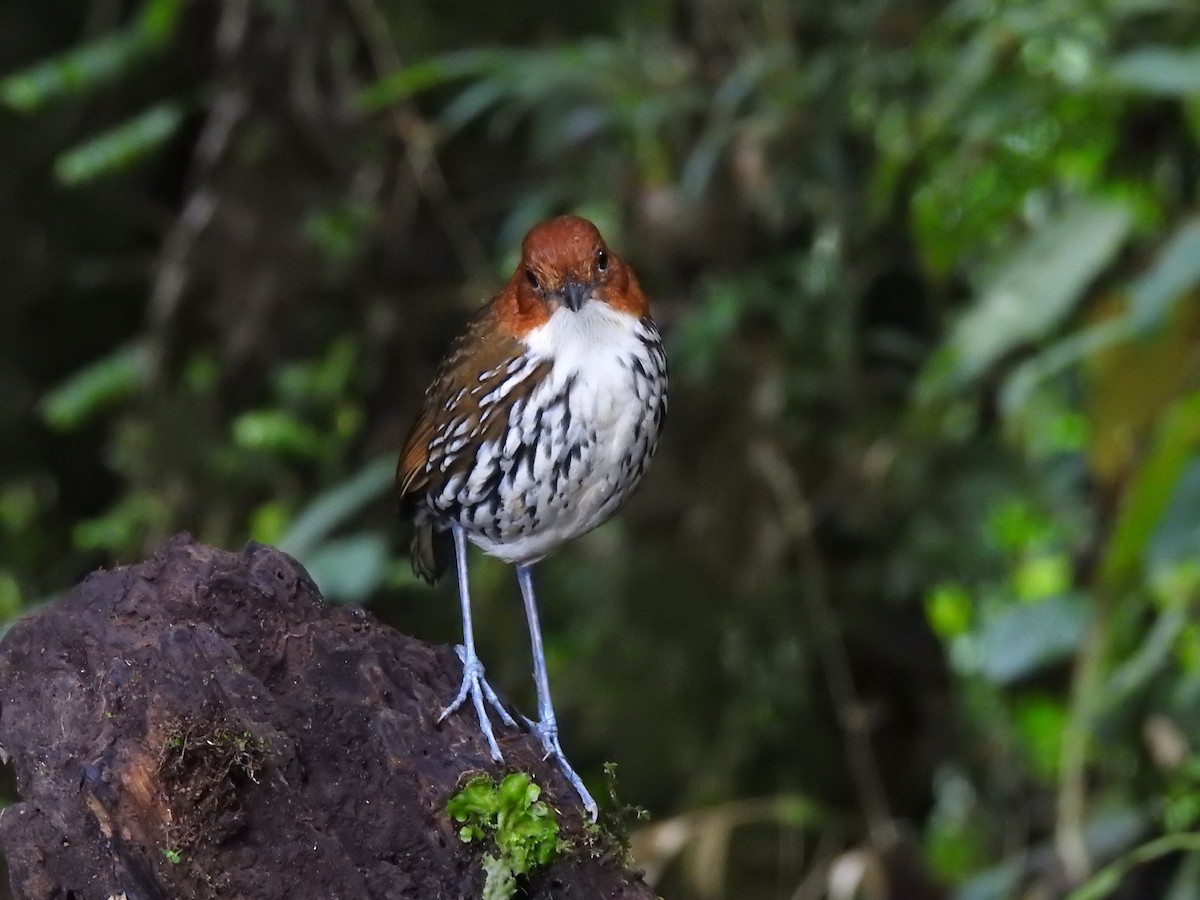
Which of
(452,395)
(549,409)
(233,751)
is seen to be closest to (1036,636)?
(549,409)

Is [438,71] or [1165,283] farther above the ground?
[438,71]

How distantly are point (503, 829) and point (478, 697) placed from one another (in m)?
0.30

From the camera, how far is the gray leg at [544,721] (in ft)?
8.88

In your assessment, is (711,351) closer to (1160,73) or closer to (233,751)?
(1160,73)

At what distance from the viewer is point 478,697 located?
2709 millimetres

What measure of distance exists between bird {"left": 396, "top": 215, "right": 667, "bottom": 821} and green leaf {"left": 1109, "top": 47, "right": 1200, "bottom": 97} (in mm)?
1170

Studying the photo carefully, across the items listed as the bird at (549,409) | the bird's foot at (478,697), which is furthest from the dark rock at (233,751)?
the bird at (549,409)

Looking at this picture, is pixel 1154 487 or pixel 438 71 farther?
pixel 438 71

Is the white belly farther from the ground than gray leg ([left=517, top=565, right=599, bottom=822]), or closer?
farther from the ground

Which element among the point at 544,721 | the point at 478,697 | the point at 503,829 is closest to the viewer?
the point at 503,829

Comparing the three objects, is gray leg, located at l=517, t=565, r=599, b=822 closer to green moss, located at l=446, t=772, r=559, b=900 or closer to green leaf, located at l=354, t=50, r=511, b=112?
green moss, located at l=446, t=772, r=559, b=900

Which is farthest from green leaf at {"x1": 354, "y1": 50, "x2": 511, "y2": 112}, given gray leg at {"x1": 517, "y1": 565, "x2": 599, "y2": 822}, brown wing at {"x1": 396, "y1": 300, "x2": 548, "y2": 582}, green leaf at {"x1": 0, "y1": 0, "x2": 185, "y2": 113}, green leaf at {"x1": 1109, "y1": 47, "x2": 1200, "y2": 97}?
green leaf at {"x1": 1109, "y1": 47, "x2": 1200, "y2": 97}

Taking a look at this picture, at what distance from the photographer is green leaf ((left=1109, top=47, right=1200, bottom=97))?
3391 millimetres

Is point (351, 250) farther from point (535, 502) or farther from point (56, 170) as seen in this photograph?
point (535, 502)
